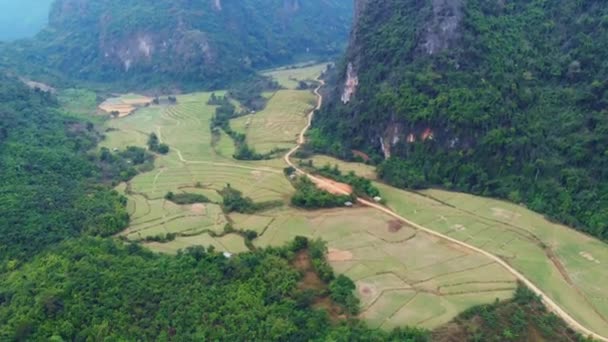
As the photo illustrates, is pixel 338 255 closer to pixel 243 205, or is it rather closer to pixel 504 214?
pixel 243 205

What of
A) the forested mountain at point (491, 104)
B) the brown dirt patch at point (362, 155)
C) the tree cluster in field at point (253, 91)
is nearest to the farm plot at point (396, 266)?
the forested mountain at point (491, 104)

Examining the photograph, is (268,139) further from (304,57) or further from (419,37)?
(304,57)

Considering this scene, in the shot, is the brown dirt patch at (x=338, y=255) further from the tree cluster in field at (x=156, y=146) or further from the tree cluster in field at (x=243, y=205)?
the tree cluster in field at (x=156, y=146)

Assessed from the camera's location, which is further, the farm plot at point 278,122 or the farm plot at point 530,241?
the farm plot at point 278,122

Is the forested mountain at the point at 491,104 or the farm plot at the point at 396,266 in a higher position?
the forested mountain at the point at 491,104

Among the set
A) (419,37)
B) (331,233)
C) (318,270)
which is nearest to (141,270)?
(318,270)

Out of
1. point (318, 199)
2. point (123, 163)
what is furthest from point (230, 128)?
point (318, 199)

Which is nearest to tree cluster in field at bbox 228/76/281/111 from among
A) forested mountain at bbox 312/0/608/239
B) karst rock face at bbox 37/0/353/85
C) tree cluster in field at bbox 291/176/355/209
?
karst rock face at bbox 37/0/353/85
